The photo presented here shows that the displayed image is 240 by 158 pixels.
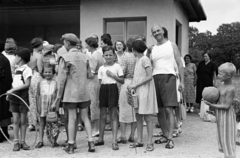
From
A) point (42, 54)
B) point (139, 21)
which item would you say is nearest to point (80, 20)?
point (139, 21)

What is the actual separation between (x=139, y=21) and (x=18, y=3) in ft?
13.3

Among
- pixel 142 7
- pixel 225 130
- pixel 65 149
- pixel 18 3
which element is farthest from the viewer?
pixel 18 3

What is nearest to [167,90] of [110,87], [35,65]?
[110,87]

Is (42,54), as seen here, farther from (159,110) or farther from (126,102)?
(159,110)

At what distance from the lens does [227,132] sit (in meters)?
3.90

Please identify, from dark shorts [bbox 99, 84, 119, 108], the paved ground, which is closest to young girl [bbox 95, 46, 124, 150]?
dark shorts [bbox 99, 84, 119, 108]

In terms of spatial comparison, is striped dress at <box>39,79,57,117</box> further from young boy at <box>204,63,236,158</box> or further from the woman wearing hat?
young boy at <box>204,63,236,158</box>

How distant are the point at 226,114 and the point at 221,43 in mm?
85691

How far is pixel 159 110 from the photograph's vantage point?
18.5 ft

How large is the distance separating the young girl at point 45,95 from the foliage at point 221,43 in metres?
72.8

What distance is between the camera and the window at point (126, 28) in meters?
9.34

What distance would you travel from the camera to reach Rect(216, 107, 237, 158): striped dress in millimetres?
3873

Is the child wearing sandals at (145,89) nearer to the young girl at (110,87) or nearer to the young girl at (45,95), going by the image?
the young girl at (110,87)

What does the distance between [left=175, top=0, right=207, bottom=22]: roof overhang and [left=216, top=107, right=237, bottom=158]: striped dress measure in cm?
642
